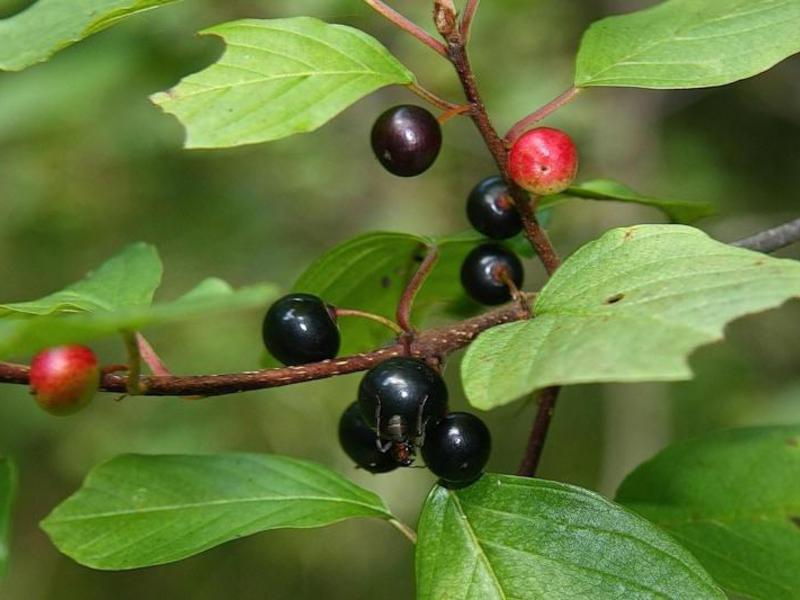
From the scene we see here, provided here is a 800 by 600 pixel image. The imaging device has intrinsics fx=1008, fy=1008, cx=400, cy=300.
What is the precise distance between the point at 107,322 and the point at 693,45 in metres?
0.86

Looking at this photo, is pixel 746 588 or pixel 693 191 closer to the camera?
pixel 746 588

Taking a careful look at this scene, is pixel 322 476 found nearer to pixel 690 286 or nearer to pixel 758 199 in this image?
pixel 690 286

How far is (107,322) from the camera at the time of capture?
0.83 meters

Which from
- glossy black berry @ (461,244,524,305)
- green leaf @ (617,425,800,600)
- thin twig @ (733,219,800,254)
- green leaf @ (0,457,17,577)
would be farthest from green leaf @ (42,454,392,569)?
thin twig @ (733,219,800,254)

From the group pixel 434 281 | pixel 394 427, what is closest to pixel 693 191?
pixel 434 281

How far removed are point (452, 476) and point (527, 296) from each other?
0.28 m

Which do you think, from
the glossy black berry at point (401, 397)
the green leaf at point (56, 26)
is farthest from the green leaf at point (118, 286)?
the glossy black berry at point (401, 397)

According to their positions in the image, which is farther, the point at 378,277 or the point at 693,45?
the point at 378,277

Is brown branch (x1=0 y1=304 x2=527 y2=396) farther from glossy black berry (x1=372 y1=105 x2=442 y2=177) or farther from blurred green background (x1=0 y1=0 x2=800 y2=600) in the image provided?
blurred green background (x1=0 y1=0 x2=800 y2=600)

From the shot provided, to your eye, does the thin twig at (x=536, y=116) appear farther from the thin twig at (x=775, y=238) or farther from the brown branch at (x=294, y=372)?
the thin twig at (x=775, y=238)

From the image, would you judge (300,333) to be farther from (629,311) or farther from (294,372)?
(629,311)

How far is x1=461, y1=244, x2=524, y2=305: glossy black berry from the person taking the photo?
158cm

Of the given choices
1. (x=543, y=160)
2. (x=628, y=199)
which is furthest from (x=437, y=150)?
(x=628, y=199)

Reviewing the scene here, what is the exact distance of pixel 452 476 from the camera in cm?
126
